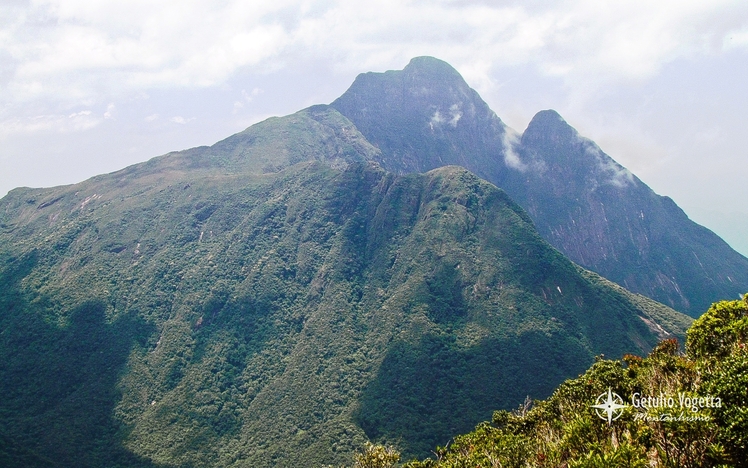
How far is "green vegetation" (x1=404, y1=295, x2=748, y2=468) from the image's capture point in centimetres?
3684

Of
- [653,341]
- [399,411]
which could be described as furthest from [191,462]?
[653,341]

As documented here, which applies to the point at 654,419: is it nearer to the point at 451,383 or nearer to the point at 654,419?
the point at 654,419

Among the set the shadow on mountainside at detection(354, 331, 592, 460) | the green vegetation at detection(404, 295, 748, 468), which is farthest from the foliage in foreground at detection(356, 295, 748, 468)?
the shadow on mountainside at detection(354, 331, 592, 460)

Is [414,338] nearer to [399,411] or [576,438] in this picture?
[399,411]

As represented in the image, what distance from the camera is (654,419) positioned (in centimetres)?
3941

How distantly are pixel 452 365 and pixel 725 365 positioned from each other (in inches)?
5408

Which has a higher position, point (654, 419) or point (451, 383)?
point (654, 419)

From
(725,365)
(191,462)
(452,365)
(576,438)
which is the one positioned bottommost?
(191,462)

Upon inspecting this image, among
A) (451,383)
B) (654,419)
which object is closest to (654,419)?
(654,419)

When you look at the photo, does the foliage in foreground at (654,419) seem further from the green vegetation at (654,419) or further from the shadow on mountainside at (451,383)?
the shadow on mountainside at (451,383)

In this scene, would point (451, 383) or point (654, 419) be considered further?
point (451, 383)

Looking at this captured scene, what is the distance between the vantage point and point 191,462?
153875 millimetres

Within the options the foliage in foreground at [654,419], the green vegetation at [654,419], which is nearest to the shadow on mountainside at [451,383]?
the foliage in foreground at [654,419]

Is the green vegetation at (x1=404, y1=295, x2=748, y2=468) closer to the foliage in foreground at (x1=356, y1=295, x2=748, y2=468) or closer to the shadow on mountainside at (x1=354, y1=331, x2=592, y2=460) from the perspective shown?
the foliage in foreground at (x1=356, y1=295, x2=748, y2=468)
